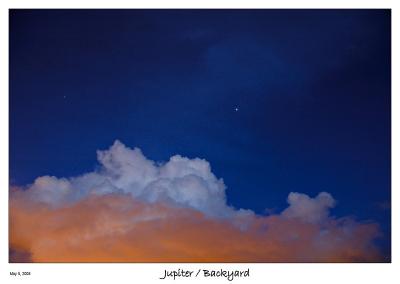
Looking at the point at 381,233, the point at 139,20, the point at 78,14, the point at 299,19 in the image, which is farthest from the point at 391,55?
the point at 78,14

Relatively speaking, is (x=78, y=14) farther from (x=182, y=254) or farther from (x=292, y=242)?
(x=292, y=242)

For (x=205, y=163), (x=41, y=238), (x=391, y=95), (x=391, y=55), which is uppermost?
(x=391, y=55)

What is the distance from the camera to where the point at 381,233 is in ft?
34.8

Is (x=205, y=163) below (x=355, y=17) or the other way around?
below

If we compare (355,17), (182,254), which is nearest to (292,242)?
(182,254)

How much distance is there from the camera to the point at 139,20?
10914mm

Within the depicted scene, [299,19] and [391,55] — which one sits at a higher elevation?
[299,19]

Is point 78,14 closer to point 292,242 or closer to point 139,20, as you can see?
point 139,20

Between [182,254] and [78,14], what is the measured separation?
283 inches

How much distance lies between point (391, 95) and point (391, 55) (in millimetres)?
1101

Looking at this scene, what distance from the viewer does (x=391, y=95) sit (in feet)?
34.3

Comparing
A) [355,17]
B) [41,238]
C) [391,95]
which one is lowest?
[41,238]
